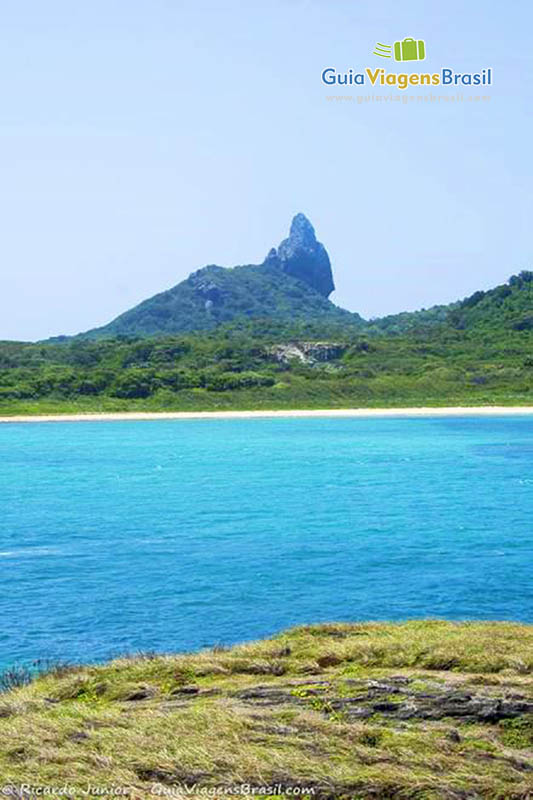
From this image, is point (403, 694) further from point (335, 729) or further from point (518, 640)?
point (518, 640)

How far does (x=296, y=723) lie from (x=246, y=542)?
91.0ft

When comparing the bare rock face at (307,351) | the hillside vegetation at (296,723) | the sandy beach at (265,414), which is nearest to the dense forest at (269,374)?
the bare rock face at (307,351)

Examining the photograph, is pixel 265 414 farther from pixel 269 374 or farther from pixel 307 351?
pixel 307 351

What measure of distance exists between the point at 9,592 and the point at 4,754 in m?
19.7

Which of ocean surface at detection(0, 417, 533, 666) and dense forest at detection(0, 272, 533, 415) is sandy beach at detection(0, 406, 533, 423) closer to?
dense forest at detection(0, 272, 533, 415)

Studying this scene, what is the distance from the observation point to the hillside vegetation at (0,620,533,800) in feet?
32.9

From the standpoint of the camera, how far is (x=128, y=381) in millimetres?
151375

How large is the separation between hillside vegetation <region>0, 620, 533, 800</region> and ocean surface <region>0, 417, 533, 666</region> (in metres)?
8.28

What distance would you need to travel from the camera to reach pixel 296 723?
11.6 metres

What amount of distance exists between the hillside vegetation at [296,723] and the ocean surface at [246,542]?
27.2 ft

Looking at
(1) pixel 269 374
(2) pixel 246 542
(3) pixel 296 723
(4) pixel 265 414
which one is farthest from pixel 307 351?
(3) pixel 296 723

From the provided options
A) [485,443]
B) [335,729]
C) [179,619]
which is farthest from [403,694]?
[485,443]

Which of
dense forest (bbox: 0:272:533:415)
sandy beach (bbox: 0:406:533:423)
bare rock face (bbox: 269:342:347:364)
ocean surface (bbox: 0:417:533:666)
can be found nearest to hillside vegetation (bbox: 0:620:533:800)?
ocean surface (bbox: 0:417:533:666)

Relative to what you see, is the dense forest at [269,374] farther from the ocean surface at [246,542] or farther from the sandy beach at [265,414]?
the ocean surface at [246,542]
